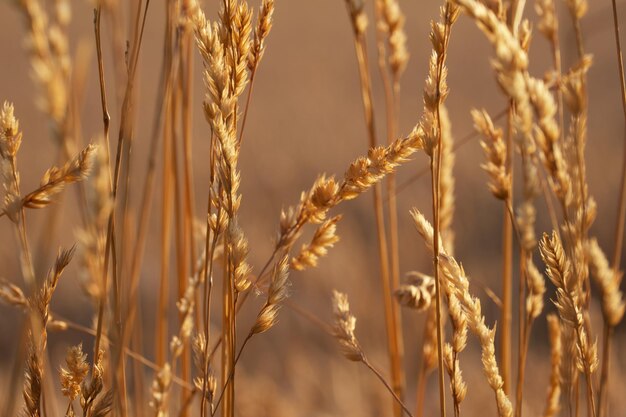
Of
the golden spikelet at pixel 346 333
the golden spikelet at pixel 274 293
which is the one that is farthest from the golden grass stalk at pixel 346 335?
the golden spikelet at pixel 274 293

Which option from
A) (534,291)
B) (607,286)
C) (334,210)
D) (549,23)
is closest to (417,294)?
(534,291)

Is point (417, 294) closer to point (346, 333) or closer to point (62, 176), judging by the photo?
point (346, 333)

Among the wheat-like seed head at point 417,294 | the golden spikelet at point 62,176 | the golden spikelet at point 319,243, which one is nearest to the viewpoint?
the golden spikelet at point 62,176

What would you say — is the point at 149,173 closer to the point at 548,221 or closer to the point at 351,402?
the point at 351,402

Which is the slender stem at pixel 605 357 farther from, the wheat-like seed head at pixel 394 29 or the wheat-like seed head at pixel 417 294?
the wheat-like seed head at pixel 394 29

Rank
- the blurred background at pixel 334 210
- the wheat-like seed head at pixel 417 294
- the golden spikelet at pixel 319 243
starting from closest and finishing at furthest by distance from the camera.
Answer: the golden spikelet at pixel 319 243 → the wheat-like seed head at pixel 417 294 → the blurred background at pixel 334 210

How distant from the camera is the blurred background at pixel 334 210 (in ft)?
7.09

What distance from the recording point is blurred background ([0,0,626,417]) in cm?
216

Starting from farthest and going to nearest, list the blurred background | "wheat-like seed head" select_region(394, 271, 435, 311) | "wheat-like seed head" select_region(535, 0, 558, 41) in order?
the blurred background
"wheat-like seed head" select_region(535, 0, 558, 41)
"wheat-like seed head" select_region(394, 271, 435, 311)

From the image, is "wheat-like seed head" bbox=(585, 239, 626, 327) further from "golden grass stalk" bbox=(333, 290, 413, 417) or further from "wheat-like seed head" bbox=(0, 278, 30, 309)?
"wheat-like seed head" bbox=(0, 278, 30, 309)

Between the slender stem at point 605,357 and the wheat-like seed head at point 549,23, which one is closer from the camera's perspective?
the slender stem at point 605,357

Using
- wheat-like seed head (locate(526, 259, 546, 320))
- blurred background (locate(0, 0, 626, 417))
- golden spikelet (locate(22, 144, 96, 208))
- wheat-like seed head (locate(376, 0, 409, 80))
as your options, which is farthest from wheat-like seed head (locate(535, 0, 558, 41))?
golden spikelet (locate(22, 144, 96, 208))

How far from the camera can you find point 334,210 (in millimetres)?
3713

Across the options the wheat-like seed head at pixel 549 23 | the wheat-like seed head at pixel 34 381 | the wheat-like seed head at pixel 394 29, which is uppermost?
the wheat-like seed head at pixel 394 29
